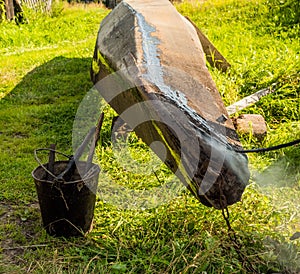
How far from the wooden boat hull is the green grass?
59 centimetres

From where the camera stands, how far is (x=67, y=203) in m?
3.33

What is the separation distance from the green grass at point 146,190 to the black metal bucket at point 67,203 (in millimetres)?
91

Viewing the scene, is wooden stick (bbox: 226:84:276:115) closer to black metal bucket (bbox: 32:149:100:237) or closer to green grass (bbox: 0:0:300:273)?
green grass (bbox: 0:0:300:273)

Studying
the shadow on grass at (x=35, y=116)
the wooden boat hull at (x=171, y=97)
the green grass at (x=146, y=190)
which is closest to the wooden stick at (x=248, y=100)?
the green grass at (x=146, y=190)

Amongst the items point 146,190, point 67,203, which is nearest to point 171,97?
point 67,203

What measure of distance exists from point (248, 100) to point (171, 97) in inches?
111

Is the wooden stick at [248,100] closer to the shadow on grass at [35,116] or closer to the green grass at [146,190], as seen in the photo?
the green grass at [146,190]

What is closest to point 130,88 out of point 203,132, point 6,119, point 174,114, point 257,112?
point 174,114

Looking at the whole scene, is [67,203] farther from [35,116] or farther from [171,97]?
[35,116]

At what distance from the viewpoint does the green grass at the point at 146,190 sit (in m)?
3.07

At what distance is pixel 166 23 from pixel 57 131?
1.85 meters

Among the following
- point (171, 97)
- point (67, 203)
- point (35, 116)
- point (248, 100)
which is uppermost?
point (171, 97)

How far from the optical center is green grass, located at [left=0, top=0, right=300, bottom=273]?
10.1 feet

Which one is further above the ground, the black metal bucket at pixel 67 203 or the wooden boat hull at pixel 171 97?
the wooden boat hull at pixel 171 97
